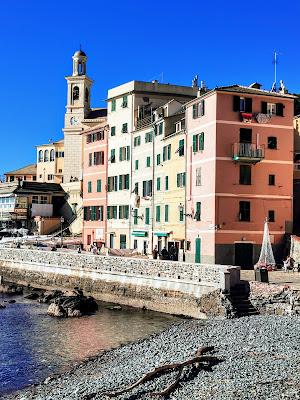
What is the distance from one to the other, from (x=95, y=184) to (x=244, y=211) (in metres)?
26.9

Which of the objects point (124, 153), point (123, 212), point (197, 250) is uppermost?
point (124, 153)

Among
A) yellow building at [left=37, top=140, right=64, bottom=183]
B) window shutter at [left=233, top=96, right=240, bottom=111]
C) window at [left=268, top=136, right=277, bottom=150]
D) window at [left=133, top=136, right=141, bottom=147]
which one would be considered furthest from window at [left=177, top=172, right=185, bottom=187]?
yellow building at [left=37, top=140, right=64, bottom=183]

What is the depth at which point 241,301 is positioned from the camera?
30828 millimetres

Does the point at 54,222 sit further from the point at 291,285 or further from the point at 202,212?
the point at 291,285

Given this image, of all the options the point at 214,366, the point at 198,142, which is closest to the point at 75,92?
the point at 198,142

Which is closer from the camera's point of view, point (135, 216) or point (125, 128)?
point (135, 216)

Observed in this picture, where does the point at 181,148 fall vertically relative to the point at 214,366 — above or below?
above

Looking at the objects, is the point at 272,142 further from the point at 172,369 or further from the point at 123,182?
the point at 172,369

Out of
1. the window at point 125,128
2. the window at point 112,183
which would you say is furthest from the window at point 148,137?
the window at point 112,183

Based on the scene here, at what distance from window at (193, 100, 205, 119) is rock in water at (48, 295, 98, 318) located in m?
17.3

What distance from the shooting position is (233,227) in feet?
144

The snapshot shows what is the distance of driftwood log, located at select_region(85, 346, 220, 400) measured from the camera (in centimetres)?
1791

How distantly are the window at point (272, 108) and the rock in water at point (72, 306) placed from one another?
65.9 ft

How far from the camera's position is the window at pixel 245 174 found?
44438 mm
